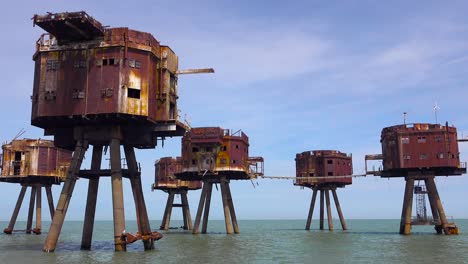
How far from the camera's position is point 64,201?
3272 centimetres

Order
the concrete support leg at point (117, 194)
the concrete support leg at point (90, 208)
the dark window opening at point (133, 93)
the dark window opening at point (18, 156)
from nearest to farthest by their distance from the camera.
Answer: the concrete support leg at point (117, 194) → the dark window opening at point (133, 93) → the concrete support leg at point (90, 208) → the dark window opening at point (18, 156)

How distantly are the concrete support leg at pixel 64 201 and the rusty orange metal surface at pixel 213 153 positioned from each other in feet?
80.4

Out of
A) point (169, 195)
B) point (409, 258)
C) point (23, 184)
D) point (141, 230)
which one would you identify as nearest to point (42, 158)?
point (23, 184)

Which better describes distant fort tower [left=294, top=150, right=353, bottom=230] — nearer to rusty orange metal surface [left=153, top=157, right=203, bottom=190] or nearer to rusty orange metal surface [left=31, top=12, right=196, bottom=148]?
rusty orange metal surface [left=153, top=157, right=203, bottom=190]

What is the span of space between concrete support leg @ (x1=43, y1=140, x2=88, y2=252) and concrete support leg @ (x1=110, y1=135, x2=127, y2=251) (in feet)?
7.46

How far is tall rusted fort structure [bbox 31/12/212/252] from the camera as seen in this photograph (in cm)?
3219

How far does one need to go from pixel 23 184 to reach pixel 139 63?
41681mm

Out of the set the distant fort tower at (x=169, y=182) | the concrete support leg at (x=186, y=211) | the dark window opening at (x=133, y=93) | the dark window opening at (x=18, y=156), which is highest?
the dark window opening at (x=133, y=93)

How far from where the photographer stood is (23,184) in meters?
67.0

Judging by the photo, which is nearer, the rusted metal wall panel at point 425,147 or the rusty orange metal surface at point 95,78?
the rusty orange metal surface at point 95,78

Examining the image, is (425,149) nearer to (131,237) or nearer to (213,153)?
(213,153)

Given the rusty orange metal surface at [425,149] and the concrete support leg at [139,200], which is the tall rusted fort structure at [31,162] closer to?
the concrete support leg at [139,200]

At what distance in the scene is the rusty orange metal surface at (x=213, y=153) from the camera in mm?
57719

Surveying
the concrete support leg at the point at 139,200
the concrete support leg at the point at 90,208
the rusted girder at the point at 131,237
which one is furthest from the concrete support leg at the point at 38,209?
the rusted girder at the point at 131,237
